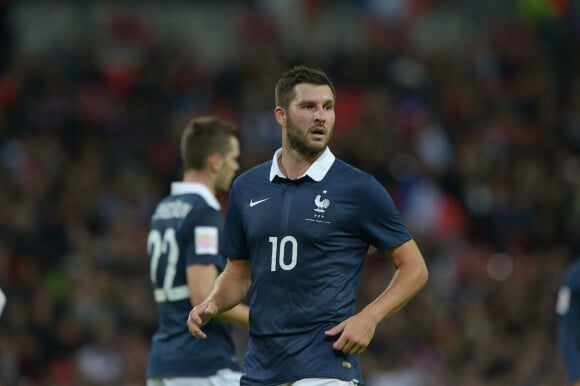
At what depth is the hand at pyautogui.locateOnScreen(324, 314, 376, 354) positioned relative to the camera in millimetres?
4965

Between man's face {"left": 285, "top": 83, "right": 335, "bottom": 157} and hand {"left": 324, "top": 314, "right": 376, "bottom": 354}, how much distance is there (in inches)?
31.7

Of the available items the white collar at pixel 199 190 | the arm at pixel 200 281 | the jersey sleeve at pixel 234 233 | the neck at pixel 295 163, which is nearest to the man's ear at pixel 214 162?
the white collar at pixel 199 190

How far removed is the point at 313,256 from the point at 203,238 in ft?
4.91

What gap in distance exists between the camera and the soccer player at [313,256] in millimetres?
5113

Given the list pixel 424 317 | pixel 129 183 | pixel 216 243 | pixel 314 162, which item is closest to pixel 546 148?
pixel 424 317

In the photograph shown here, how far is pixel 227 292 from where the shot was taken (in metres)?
5.53

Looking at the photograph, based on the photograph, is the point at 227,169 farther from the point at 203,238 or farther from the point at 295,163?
the point at 295,163

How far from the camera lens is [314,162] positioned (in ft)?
17.6

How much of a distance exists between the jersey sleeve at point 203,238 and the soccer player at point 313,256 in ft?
3.66

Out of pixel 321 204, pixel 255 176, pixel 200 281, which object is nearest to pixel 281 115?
pixel 255 176

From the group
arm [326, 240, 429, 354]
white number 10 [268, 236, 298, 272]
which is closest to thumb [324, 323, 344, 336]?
arm [326, 240, 429, 354]

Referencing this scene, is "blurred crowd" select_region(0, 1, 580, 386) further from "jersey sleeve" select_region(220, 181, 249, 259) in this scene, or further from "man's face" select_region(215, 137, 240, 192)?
"jersey sleeve" select_region(220, 181, 249, 259)

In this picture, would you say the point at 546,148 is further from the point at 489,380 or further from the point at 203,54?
the point at 203,54

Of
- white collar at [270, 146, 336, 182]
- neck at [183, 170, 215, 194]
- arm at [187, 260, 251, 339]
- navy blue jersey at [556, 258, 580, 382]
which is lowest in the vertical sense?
navy blue jersey at [556, 258, 580, 382]
